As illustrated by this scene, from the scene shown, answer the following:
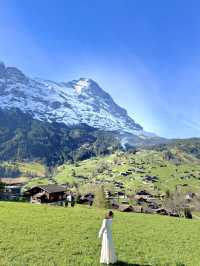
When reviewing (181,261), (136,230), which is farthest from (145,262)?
(136,230)

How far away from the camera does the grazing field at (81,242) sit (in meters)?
25.8

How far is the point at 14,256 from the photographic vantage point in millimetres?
25391

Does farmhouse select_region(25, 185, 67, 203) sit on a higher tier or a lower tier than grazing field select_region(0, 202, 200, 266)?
higher

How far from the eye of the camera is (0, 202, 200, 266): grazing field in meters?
25.8

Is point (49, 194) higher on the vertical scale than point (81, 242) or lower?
higher

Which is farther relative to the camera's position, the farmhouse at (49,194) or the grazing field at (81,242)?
the farmhouse at (49,194)

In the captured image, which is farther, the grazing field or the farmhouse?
the farmhouse

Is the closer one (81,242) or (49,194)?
(81,242)

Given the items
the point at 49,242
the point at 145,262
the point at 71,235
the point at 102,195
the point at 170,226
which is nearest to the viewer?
the point at 145,262

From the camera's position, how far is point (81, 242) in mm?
31234

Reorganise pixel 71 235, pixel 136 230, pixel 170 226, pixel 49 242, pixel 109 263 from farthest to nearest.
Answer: pixel 170 226 < pixel 136 230 < pixel 71 235 < pixel 49 242 < pixel 109 263

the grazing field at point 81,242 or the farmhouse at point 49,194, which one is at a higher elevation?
the farmhouse at point 49,194

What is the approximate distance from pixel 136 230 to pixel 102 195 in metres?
76.1

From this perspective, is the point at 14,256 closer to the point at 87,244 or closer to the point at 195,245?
the point at 87,244
